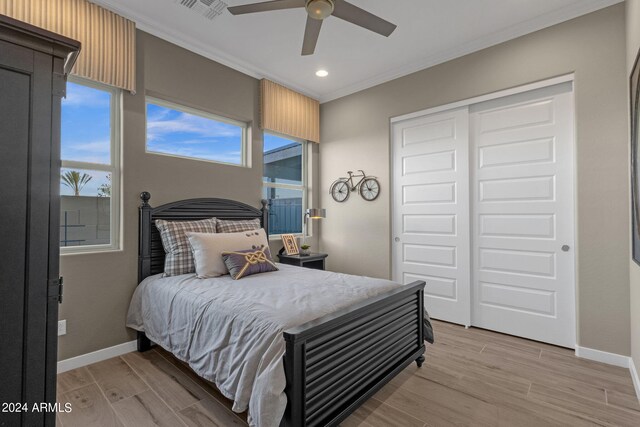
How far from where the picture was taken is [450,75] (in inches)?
137

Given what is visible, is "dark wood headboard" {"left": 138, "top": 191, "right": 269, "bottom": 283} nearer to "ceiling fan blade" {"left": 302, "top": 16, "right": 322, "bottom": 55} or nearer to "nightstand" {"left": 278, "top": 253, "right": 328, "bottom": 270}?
"nightstand" {"left": 278, "top": 253, "right": 328, "bottom": 270}

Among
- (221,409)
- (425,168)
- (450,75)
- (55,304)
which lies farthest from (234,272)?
(450,75)

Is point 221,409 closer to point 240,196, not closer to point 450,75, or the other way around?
point 240,196

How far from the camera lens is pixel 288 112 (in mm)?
4219

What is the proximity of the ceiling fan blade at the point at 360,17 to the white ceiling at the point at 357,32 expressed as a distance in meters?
0.60

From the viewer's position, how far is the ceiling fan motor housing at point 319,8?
1962mm

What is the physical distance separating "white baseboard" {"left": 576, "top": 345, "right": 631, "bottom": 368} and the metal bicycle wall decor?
2.49 m

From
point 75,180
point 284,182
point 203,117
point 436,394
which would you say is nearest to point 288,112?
point 284,182

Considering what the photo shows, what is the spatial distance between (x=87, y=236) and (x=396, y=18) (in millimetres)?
3277

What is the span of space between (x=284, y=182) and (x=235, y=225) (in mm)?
1286

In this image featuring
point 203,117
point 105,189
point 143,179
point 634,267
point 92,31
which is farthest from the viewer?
point 203,117

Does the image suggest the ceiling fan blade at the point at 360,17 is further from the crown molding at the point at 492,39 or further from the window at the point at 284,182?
the window at the point at 284,182

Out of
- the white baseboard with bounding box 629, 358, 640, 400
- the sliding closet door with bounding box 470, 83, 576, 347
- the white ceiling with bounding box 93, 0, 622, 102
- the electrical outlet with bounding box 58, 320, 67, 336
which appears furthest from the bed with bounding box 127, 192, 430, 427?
the white ceiling with bounding box 93, 0, 622, 102

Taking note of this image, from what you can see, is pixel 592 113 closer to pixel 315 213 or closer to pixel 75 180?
pixel 315 213
